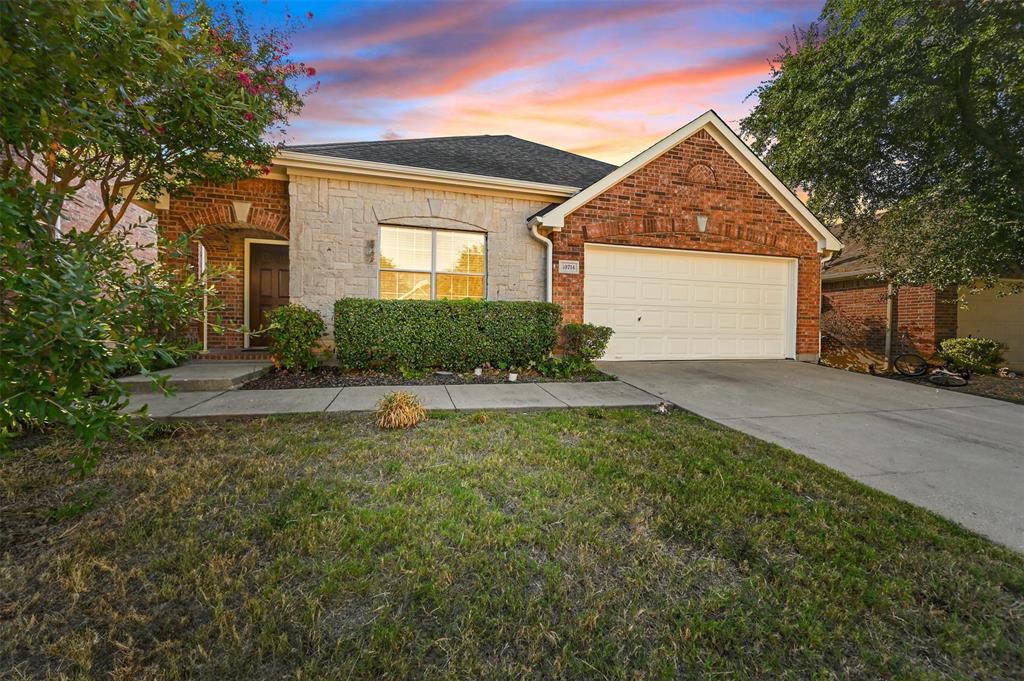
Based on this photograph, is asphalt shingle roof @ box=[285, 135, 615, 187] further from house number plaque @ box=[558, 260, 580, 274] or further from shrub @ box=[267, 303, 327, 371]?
shrub @ box=[267, 303, 327, 371]

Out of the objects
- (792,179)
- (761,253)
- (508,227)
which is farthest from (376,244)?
(792,179)

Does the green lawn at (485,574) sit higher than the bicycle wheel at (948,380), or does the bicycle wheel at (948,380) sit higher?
the bicycle wheel at (948,380)

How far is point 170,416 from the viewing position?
4.01m

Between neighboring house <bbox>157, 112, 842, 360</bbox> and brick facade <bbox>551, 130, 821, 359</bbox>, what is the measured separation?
1.1 inches

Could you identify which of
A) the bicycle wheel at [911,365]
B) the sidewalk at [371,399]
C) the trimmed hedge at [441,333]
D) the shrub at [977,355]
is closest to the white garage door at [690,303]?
the trimmed hedge at [441,333]

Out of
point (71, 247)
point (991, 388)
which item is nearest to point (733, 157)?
point (991, 388)

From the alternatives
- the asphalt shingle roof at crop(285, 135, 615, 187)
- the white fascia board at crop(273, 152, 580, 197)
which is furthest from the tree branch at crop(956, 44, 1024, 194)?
the white fascia board at crop(273, 152, 580, 197)

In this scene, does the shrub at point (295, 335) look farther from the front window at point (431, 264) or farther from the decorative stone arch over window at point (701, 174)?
the decorative stone arch over window at point (701, 174)

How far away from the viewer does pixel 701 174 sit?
823 centimetres

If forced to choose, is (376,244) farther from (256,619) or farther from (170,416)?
(256,619)

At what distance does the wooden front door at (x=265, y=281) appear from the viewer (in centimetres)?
891

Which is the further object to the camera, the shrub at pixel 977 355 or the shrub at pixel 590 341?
the shrub at pixel 977 355

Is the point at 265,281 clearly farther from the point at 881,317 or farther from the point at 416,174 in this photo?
the point at 881,317

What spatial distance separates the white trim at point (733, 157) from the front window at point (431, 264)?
1.43 meters
